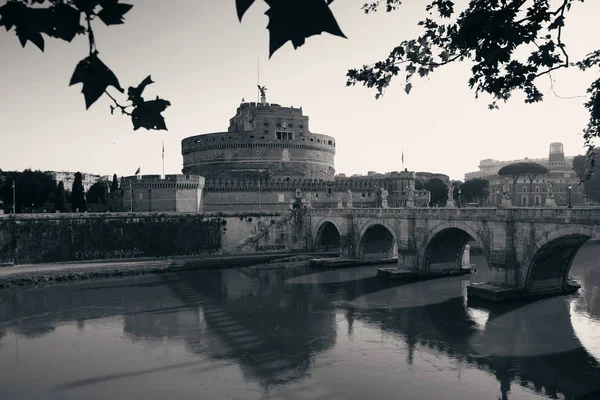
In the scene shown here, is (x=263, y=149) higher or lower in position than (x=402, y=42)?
higher

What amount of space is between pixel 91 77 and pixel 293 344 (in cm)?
1498

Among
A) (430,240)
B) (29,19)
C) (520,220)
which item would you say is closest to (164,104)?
(29,19)

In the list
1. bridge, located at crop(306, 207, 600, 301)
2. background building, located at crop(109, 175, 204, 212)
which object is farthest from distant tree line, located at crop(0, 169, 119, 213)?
bridge, located at crop(306, 207, 600, 301)

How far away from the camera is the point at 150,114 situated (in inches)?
98.7

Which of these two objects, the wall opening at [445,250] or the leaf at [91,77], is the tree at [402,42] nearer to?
the leaf at [91,77]

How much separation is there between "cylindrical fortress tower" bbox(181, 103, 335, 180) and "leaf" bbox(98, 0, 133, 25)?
4745 centimetres

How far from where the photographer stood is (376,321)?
1889 centimetres

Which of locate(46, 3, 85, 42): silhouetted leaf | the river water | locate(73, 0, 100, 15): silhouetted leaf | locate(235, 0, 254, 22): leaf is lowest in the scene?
the river water

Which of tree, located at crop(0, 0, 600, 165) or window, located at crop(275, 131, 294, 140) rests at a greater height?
window, located at crop(275, 131, 294, 140)

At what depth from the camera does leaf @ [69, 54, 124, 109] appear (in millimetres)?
1986

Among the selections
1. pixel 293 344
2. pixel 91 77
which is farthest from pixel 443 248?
pixel 91 77

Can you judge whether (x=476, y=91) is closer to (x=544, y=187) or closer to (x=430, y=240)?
(x=430, y=240)

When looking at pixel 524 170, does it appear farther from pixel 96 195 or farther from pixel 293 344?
pixel 293 344

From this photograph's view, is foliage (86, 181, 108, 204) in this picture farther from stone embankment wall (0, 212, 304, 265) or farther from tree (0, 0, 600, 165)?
tree (0, 0, 600, 165)
